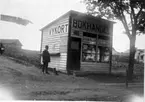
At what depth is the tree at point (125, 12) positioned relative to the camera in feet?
45.6

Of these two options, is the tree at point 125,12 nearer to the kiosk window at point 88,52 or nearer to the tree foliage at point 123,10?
the tree foliage at point 123,10

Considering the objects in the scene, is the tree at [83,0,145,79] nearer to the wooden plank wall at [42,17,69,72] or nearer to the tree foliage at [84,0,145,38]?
the tree foliage at [84,0,145,38]

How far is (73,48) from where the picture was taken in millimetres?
14641

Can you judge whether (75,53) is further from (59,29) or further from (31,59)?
(31,59)

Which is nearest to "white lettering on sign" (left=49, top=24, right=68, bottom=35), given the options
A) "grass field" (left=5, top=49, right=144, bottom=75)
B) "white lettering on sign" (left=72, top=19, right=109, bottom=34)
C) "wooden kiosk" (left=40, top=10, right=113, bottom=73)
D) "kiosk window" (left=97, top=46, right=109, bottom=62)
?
"wooden kiosk" (left=40, top=10, right=113, bottom=73)

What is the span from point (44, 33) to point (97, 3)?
5.84 meters

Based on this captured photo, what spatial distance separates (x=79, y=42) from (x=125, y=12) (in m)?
4.19

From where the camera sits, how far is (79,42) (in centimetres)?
1494

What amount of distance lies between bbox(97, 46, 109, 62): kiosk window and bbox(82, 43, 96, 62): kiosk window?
22.8 inches

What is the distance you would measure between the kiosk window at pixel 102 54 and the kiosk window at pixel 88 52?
58 centimetres

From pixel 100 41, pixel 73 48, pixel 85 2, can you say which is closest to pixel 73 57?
pixel 73 48

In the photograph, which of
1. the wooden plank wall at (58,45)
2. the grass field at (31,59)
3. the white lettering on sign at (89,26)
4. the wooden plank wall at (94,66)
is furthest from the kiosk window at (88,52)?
the grass field at (31,59)

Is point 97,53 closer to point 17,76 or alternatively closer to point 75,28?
point 75,28

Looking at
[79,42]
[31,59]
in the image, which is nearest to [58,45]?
[79,42]
